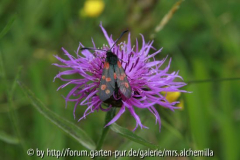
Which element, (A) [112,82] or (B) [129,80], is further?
(B) [129,80]

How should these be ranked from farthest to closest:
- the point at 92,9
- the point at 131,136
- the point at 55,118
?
the point at 92,9 → the point at 55,118 → the point at 131,136

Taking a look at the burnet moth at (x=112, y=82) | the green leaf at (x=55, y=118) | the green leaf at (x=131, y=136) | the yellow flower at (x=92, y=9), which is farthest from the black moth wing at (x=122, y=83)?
the yellow flower at (x=92, y=9)

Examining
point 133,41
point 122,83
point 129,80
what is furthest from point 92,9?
point 122,83

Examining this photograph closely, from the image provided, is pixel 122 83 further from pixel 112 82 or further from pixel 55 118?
pixel 55 118

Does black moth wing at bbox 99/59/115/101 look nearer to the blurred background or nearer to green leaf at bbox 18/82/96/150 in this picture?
green leaf at bbox 18/82/96/150

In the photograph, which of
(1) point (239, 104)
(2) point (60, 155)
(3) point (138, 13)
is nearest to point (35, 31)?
(3) point (138, 13)

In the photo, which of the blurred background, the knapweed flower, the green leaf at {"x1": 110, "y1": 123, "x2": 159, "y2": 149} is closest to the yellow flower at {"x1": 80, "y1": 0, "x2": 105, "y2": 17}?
the blurred background

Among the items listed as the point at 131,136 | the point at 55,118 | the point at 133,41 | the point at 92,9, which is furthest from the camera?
the point at 133,41

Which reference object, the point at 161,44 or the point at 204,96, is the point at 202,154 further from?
the point at 161,44
